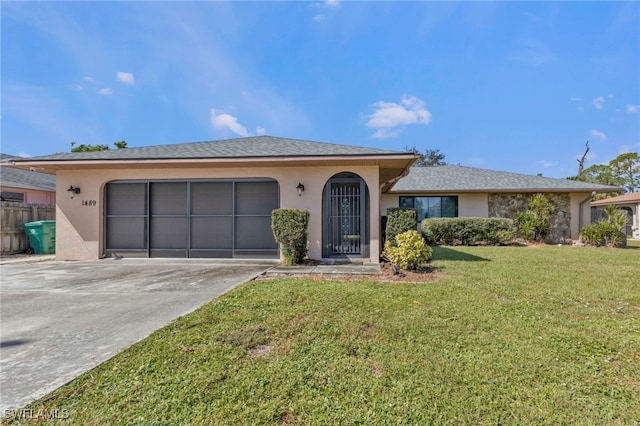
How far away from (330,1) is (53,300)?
1044 cm

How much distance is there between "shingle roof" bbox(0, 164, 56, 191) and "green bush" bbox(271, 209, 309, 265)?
47.6ft

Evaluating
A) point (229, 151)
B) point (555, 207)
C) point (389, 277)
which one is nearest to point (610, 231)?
point (555, 207)

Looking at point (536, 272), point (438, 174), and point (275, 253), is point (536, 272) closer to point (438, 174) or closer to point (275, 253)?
point (275, 253)

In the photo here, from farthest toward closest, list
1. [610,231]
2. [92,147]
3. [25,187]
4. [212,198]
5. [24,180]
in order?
[92,147] → [24,180] → [25,187] → [610,231] → [212,198]

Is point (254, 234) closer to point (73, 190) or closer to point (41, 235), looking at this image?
point (73, 190)

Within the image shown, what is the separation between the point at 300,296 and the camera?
4.51 m

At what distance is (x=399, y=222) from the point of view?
752 centimetres

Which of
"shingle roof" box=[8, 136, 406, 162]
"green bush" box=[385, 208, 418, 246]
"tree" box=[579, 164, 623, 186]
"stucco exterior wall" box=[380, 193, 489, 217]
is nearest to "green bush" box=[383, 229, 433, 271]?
"green bush" box=[385, 208, 418, 246]

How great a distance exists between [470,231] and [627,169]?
124 ft

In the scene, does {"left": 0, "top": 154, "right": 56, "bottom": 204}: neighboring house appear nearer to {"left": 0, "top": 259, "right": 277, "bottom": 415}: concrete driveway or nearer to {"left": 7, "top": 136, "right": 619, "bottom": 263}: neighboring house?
{"left": 7, "top": 136, "right": 619, "bottom": 263}: neighboring house

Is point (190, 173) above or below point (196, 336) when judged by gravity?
above

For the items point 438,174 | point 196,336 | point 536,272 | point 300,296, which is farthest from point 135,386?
point 438,174

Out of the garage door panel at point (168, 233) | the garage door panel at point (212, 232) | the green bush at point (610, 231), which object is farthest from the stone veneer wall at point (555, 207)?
the garage door panel at point (168, 233)

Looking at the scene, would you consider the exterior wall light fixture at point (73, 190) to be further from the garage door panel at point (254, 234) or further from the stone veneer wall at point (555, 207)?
the stone veneer wall at point (555, 207)
